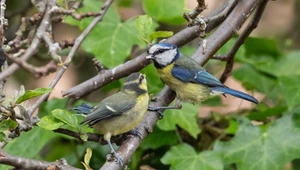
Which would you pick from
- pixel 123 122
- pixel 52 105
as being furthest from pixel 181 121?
pixel 123 122

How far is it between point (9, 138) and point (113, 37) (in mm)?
777

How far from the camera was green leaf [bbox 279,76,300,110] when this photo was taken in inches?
75.4

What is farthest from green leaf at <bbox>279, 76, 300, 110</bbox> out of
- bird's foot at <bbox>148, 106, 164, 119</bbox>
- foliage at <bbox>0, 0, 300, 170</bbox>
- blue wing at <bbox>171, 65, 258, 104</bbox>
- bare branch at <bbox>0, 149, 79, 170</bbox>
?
bare branch at <bbox>0, 149, 79, 170</bbox>

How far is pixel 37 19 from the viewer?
1.46m

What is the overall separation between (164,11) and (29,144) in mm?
636

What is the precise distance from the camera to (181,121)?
1853 mm

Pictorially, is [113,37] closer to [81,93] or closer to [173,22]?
[173,22]

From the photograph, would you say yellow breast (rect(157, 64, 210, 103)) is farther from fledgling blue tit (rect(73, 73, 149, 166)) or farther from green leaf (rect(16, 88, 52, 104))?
green leaf (rect(16, 88, 52, 104))

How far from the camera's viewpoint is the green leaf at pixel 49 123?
126 cm

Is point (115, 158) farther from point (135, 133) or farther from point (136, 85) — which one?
point (136, 85)

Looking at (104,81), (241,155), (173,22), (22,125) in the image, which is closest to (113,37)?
(173,22)

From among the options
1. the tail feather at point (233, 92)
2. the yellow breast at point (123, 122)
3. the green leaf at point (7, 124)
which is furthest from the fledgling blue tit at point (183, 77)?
the green leaf at point (7, 124)

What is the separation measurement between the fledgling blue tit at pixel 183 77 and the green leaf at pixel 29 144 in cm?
38

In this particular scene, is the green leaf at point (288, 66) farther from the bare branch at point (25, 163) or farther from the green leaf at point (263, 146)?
the bare branch at point (25, 163)
